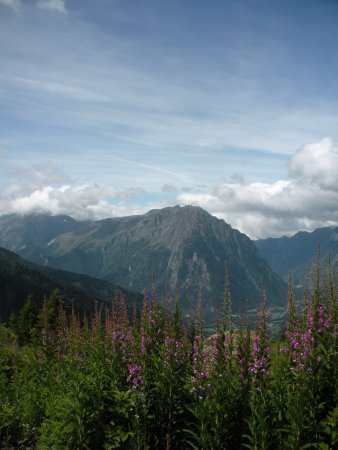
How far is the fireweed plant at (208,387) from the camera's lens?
859 centimetres

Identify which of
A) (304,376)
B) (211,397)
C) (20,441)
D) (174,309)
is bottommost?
Result: (20,441)

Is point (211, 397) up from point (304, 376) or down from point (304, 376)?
down

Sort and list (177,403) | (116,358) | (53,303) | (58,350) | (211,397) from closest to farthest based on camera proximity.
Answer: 1. (211,397)
2. (177,403)
3. (116,358)
4. (58,350)
5. (53,303)

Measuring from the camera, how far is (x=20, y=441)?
12008mm

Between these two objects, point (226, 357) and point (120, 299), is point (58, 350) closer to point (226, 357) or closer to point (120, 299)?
point (120, 299)

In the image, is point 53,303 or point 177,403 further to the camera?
point 53,303

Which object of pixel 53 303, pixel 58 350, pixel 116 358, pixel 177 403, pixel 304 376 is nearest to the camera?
pixel 304 376

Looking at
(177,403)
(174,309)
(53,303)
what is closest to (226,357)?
(177,403)

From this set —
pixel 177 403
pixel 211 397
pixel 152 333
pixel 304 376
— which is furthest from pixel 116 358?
pixel 304 376

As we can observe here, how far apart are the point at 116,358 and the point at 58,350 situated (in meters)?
4.39

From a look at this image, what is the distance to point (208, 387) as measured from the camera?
30.2 ft

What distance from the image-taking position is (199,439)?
8.76 metres

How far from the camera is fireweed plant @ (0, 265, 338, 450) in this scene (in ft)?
28.2

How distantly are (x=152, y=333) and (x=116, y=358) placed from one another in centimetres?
120
